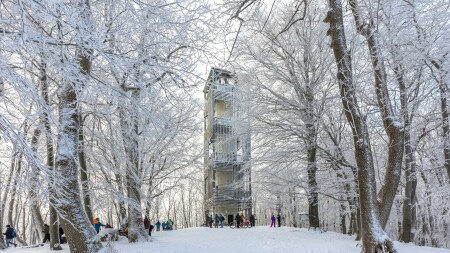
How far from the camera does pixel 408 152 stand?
14.1 meters

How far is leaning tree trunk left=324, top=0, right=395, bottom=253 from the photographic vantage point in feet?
25.3

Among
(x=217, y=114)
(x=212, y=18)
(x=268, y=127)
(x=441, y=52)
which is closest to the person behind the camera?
(x=212, y=18)

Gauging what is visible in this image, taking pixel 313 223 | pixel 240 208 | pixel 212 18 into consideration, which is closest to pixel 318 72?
pixel 313 223

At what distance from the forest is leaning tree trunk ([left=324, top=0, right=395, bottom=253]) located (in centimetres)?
3

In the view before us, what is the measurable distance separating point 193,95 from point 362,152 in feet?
20.0

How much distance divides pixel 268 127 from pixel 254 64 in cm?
314

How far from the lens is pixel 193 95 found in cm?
1248

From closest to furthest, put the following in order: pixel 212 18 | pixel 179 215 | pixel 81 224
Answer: pixel 212 18, pixel 81 224, pixel 179 215

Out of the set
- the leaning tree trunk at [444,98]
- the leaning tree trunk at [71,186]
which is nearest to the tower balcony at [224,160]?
the leaning tree trunk at [444,98]

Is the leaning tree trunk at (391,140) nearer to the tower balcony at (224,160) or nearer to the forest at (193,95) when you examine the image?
the forest at (193,95)

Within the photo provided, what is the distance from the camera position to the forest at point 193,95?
4.59 meters

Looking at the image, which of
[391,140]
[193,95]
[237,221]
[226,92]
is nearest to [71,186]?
[193,95]

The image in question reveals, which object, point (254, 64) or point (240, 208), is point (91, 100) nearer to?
point (254, 64)

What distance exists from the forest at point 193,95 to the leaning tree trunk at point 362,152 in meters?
0.03
